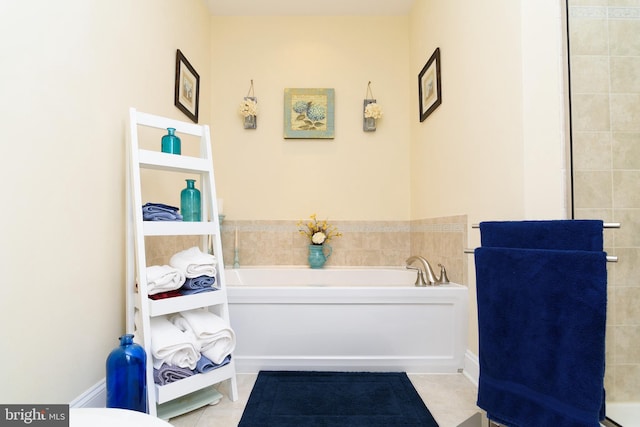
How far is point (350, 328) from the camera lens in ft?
6.75

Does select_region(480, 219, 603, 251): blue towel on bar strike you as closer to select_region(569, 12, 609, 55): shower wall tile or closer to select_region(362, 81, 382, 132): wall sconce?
select_region(569, 12, 609, 55): shower wall tile

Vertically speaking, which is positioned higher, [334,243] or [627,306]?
[334,243]

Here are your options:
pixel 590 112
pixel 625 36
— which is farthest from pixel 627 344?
pixel 625 36

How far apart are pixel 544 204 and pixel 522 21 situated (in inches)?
32.1

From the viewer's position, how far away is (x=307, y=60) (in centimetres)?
329

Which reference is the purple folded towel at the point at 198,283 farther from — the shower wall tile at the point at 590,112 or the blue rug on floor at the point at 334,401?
the shower wall tile at the point at 590,112

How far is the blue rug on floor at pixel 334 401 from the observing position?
1543mm

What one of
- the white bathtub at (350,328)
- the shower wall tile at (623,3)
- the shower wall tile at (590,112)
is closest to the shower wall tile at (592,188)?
the shower wall tile at (590,112)

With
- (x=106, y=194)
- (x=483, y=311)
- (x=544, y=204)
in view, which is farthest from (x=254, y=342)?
(x=544, y=204)

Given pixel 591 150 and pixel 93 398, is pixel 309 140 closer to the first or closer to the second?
pixel 591 150

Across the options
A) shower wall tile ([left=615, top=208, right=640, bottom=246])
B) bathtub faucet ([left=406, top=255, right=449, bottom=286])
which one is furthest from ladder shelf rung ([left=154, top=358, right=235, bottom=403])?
shower wall tile ([left=615, top=208, right=640, bottom=246])

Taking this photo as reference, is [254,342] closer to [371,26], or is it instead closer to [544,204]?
[544,204]

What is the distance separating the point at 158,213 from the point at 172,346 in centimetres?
61

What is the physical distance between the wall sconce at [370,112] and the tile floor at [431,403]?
2.10 m
